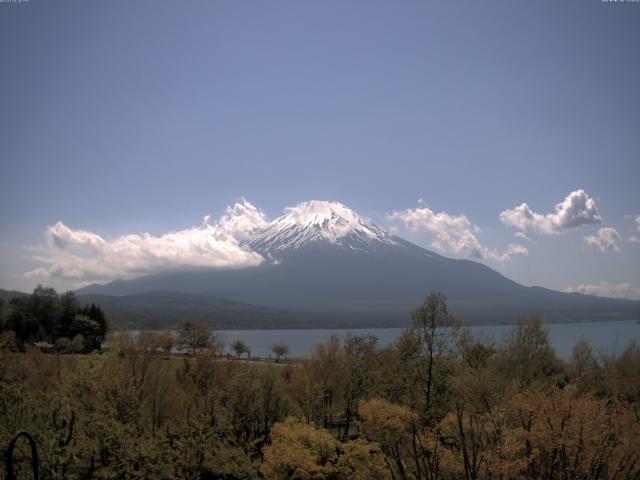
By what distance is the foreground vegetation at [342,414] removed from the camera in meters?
16.6

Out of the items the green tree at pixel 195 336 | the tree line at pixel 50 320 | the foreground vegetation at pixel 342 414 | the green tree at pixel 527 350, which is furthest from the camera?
the tree line at pixel 50 320

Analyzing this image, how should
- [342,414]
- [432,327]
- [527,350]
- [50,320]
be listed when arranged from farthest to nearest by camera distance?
1. [50,320]
2. [527,350]
3. [342,414]
4. [432,327]

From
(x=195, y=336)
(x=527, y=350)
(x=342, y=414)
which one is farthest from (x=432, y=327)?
(x=195, y=336)

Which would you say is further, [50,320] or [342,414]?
[50,320]

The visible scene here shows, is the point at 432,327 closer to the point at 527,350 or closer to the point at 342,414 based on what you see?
the point at 342,414

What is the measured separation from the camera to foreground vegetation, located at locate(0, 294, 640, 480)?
16641 mm

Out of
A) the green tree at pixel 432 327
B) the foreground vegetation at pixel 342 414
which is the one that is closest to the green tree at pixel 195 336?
the foreground vegetation at pixel 342 414

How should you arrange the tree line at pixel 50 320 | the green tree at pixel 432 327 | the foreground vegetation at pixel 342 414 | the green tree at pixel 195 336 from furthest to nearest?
the tree line at pixel 50 320
the green tree at pixel 195 336
the green tree at pixel 432 327
the foreground vegetation at pixel 342 414

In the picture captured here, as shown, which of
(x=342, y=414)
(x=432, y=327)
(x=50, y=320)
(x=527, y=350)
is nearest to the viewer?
(x=432, y=327)

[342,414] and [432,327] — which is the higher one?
[432,327]

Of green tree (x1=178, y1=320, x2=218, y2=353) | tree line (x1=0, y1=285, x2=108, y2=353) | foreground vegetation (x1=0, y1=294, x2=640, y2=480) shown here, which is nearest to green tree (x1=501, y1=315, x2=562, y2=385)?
foreground vegetation (x1=0, y1=294, x2=640, y2=480)

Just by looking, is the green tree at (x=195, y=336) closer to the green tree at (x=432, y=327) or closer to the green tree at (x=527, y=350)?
the green tree at (x=527, y=350)

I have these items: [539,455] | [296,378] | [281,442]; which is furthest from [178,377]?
[539,455]

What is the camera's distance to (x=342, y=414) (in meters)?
38.4
